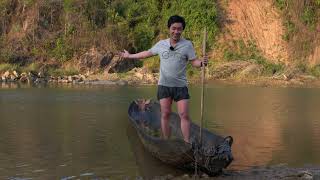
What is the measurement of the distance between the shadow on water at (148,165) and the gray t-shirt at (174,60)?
1116 millimetres

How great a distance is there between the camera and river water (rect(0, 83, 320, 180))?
722 centimetres

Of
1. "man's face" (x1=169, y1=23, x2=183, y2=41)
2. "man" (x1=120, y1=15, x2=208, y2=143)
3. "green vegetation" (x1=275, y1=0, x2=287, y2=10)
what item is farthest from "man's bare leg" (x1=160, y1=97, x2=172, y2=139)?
"green vegetation" (x1=275, y1=0, x2=287, y2=10)

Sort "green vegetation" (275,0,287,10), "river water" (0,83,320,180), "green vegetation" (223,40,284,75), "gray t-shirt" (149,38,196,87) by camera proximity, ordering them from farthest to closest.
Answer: "green vegetation" (275,0,287,10), "green vegetation" (223,40,284,75), "river water" (0,83,320,180), "gray t-shirt" (149,38,196,87)

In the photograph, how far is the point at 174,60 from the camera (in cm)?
674

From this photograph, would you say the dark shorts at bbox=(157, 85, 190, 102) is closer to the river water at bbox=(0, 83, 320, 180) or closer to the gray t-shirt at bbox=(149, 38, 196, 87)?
the gray t-shirt at bbox=(149, 38, 196, 87)

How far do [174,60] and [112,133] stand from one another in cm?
381

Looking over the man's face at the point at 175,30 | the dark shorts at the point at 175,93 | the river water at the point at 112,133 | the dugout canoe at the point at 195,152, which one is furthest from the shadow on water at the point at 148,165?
the man's face at the point at 175,30

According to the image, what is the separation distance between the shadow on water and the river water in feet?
0.04

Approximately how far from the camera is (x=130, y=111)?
37.3 ft

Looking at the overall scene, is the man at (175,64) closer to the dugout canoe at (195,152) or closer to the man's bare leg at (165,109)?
the man's bare leg at (165,109)

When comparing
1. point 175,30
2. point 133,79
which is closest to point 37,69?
point 133,79

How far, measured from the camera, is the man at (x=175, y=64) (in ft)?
21.9

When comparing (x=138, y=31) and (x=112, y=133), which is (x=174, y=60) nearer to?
(x=112, y=133)

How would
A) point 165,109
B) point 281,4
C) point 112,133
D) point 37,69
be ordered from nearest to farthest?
point 165,109 < point 112,133 < point 37,69 < point 281,4
